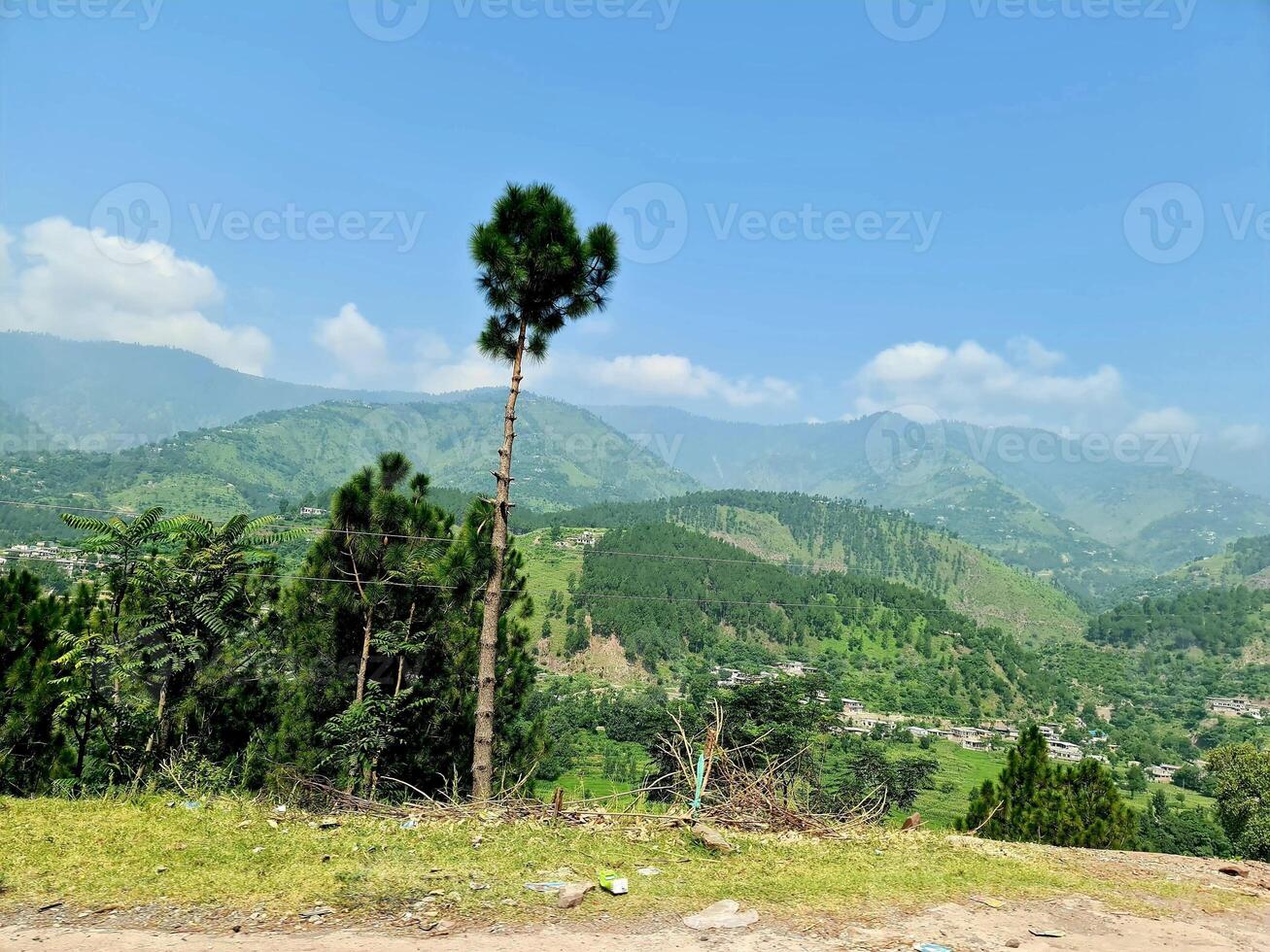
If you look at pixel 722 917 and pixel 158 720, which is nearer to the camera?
pixel 722 917

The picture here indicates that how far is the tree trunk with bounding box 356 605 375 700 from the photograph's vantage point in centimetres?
1143

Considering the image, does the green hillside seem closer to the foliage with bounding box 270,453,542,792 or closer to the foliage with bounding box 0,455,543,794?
the foliage with bounding box 270,453,542,792

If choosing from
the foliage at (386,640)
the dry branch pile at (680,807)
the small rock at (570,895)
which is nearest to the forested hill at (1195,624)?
the dry branch pile at (680,807)

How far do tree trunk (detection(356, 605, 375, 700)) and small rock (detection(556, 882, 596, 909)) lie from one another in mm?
6527

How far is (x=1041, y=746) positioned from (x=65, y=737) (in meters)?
25.0

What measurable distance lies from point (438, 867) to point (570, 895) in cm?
147

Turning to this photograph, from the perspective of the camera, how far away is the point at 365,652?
37.8 feet

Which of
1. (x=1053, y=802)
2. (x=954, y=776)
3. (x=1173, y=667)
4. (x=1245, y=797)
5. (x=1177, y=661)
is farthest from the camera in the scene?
(x=1177, y=661)

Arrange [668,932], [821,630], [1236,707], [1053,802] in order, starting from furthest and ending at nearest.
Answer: [821,630] < [1236,707] < [1053,802] < [668,932]

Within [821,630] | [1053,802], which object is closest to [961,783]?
[1053,802]

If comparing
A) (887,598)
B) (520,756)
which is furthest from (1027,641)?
(520,756)

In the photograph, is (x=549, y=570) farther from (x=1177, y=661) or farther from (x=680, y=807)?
(x=1177, y=661)

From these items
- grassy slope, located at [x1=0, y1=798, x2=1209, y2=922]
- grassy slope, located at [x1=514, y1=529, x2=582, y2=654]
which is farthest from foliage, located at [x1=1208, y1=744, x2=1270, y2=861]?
grassy slope, located at [x1=514, y1=529, x2=582, y2=654]

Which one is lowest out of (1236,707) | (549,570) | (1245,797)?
(1236,707)
